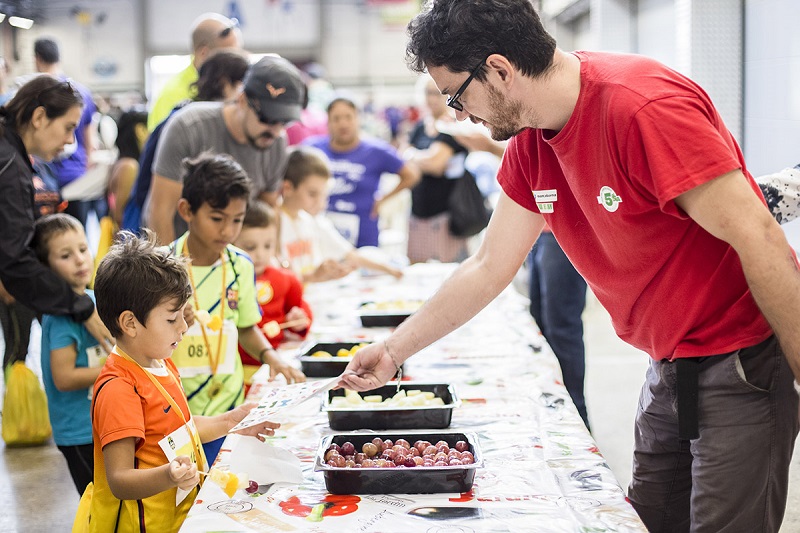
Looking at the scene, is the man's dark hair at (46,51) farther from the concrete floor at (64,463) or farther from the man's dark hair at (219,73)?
the man's dark hair at (219,73)

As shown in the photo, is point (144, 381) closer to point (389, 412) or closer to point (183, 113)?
point (389, 412)

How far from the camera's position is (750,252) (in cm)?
130

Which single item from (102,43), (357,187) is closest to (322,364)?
(357,187)

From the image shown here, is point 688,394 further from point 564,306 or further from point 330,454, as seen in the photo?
point 564,306

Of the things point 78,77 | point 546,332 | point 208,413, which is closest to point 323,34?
point 78,77

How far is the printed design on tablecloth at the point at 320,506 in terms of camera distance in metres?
1.41

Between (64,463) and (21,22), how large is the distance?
575 inches

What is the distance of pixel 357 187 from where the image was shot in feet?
15.6

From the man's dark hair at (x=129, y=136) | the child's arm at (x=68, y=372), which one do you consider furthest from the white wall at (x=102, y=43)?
the child's arm at (x=68, y=372)

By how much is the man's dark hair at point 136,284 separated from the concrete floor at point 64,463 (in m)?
1.70

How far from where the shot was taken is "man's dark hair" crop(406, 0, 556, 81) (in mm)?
1435

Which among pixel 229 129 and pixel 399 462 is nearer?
pixel 399 462

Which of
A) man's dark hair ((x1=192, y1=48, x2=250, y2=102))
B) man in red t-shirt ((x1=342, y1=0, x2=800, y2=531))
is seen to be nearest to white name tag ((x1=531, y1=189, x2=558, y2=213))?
man in red t-shirt ((x1=342, y1=0, x2=800, y2=531))

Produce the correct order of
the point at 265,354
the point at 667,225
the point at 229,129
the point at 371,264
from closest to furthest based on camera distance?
the point at 667,225 → the point at 265,354 → the point at 229,129 → the point at 371,264
